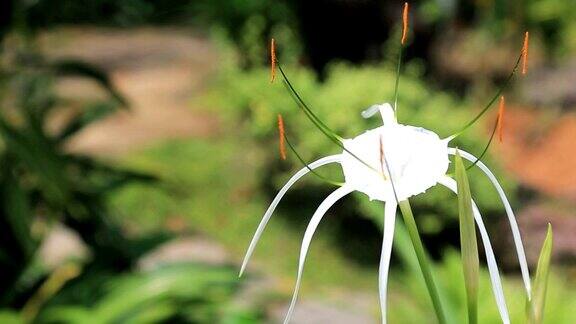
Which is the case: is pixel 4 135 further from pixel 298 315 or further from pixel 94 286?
pixel 298 315

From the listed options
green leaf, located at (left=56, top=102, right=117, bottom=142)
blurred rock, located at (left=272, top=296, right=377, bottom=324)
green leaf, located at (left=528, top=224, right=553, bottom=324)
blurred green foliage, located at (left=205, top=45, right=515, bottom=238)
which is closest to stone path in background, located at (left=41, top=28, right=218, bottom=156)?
blurred green foliage, located at (left=205, top=45, right=515, bottom=238)

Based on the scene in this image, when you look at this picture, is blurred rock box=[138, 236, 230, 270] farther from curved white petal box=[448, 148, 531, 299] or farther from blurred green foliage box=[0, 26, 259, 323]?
curved white petal box=[448, 148, 531, 299]

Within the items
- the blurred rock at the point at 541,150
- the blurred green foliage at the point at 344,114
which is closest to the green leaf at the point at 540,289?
the blurred green foliage at the point at 344,114

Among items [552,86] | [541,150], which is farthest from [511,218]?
[552,86]

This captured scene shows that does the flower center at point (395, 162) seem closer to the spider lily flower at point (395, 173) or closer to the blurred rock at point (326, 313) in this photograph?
the spider lily flower at point (395, 173)

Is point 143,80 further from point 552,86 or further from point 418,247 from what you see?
point 418,247

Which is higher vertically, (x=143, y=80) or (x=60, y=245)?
(x=143, y=80)
